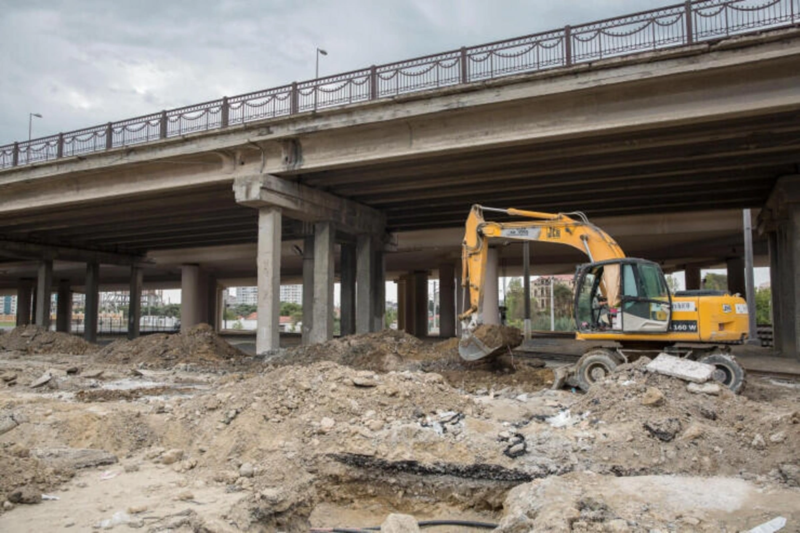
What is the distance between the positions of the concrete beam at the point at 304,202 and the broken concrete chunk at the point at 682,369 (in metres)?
13.4

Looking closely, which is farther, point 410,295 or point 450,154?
point 410,295

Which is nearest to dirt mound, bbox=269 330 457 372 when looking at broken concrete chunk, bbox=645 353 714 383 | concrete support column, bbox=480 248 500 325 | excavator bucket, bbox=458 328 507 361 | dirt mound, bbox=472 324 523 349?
dirt mound, bbox=472 324 523 349

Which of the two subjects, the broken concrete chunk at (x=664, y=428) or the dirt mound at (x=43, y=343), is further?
the dirt mound at (x=43, y=343)

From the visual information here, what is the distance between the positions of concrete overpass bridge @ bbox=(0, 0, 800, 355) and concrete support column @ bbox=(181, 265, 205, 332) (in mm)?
11070

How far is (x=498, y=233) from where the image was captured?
45.1ft

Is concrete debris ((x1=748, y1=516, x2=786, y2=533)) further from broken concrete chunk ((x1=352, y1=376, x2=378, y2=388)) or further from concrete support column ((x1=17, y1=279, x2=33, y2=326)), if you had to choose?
concrete support column ((x1=17, y1=279, x2=33, y2=326))

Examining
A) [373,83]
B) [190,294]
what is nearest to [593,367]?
[373,83]

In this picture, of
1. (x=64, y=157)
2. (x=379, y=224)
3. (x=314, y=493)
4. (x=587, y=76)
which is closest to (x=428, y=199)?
(x=379, y=224)

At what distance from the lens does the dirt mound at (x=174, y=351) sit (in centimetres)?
1944

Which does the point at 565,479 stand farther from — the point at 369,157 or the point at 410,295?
the point at 410,295

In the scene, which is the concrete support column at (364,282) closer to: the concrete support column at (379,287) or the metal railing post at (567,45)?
the concrete support column at (379,287)

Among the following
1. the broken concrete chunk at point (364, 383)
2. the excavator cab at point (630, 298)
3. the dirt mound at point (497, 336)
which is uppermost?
the excavator cab at point (630, 298)

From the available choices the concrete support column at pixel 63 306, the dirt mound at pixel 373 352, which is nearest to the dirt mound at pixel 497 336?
the dirt mound at pixel 373 352

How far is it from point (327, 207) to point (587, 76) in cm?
1099
